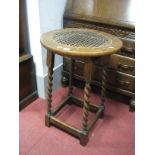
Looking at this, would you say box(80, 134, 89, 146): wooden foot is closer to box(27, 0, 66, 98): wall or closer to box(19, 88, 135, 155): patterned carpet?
box(19, 88, 135, 155): patterned carpet

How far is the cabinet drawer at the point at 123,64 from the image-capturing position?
162 cm

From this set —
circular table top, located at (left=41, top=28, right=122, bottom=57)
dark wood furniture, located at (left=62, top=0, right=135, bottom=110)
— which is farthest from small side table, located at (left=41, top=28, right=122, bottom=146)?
dark wood furniture, located at (left=62, top=0, right=135, bottom=110)

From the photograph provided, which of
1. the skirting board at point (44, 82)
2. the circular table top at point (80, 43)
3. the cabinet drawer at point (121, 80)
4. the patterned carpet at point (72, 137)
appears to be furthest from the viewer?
the skirting board at point (44, 82)

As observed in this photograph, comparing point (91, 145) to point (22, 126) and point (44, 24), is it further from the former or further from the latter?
point (44, 24)

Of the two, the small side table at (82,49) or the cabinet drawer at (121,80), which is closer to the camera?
the small side table at (82,49)

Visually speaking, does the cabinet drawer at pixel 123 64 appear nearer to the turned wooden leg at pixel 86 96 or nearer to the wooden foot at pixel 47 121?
the turned wooden leg at pixel 86 96

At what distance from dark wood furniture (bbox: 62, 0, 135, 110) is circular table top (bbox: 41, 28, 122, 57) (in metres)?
0.23

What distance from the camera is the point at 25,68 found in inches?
67.4

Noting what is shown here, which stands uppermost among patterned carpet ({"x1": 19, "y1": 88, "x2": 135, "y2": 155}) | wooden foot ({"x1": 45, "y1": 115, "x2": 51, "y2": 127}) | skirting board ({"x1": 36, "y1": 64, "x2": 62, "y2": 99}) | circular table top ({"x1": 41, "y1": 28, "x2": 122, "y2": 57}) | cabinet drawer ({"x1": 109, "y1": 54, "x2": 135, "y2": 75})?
circular table top ({"x1": 41, "y1": 28, "x2": 122, "y2": 57})

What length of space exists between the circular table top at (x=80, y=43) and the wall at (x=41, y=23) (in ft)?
0.85

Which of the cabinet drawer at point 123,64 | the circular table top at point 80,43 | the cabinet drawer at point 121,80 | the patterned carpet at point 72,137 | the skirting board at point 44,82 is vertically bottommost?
the patterned carpet at point 72,137

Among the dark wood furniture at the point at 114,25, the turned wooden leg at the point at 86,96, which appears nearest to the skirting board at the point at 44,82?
the dark wood furniture at the point at 114,25

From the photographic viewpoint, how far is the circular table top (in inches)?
44.8

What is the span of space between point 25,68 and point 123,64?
78 centimetres
